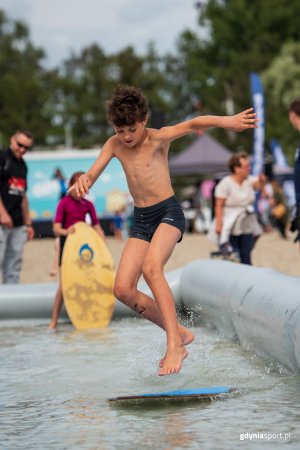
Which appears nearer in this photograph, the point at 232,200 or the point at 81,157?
the point at 232,200

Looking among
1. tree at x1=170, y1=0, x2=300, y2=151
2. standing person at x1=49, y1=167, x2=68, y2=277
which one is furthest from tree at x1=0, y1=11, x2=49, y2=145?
standing person at x1=49, y1=167, x2=68, y2=277

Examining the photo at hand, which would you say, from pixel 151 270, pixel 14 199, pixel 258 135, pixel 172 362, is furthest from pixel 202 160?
pixel 172 362

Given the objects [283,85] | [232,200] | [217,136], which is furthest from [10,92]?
[232,200]

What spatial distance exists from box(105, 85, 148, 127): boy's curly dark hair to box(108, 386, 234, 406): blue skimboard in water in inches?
60.0

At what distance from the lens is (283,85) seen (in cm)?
4984

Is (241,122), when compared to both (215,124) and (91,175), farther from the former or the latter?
(91,175)

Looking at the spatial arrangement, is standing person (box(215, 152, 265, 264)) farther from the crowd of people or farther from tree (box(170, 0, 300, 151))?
tree (box(170, 0, 300, 151))

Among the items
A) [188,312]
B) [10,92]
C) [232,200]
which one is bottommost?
[188,312]

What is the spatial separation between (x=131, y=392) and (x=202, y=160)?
2901 centimetres

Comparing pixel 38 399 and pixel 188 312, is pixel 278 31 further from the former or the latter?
pixel 38 399

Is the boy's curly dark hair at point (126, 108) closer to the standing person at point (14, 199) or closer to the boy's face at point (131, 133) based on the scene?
the boy's face at point (131, 133)

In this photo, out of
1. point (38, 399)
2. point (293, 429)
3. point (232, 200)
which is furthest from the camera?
point (232, 200)

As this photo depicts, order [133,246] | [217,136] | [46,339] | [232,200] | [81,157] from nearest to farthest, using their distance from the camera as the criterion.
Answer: [133,246] → [46,339] → [232,200] → [81,157] → [217,136]

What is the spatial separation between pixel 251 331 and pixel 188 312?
2.91 metres
